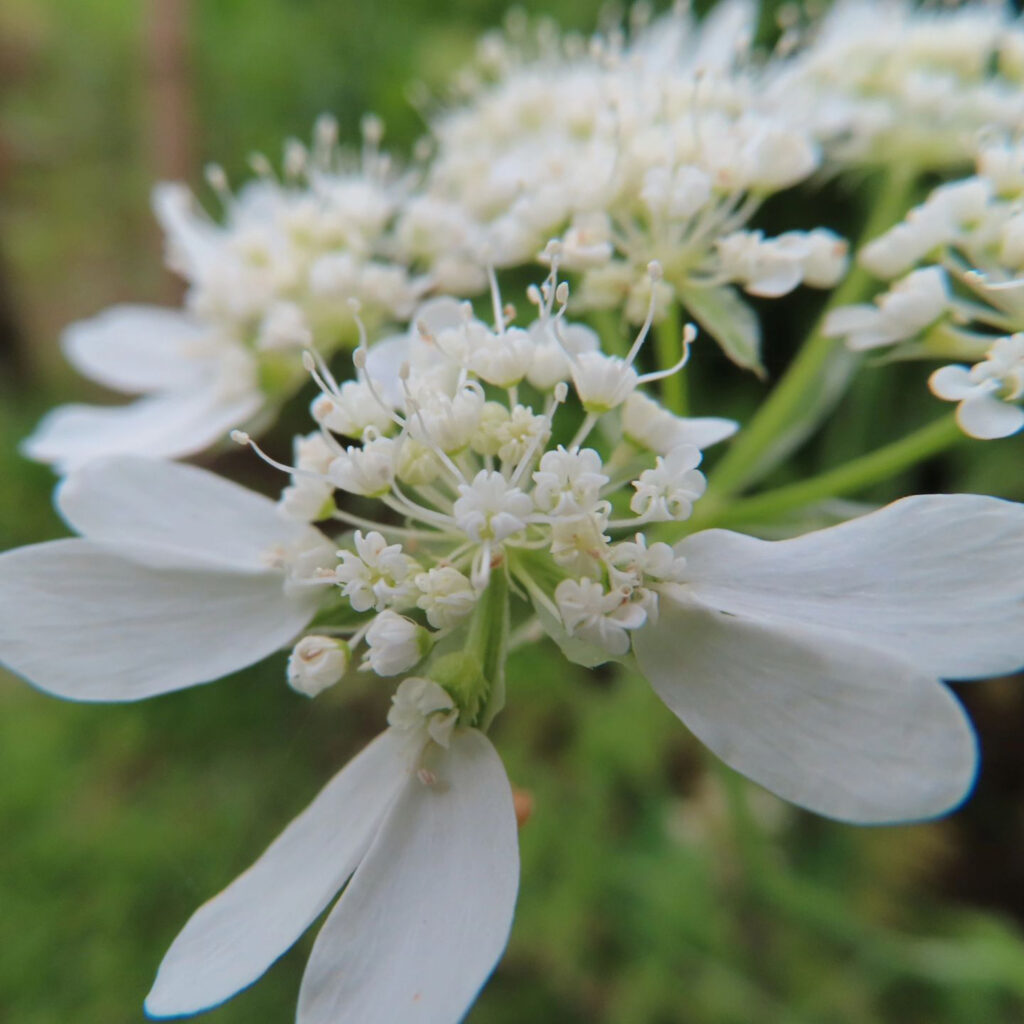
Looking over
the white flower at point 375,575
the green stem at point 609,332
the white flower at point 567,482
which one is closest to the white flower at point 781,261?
the green stem at point 609,332

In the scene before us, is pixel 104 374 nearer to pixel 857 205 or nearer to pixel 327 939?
pixel 327 939

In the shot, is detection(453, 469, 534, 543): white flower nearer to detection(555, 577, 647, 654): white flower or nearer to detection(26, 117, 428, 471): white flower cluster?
detection(555, 577, 647, 654): white flower

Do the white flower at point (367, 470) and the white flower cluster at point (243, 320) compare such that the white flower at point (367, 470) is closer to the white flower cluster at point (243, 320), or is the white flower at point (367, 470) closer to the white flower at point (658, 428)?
the white flower at point (658, 428)

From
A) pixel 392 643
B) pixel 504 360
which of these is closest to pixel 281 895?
pixel 392 643

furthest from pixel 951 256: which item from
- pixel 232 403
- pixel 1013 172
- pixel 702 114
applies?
pixel 232 403

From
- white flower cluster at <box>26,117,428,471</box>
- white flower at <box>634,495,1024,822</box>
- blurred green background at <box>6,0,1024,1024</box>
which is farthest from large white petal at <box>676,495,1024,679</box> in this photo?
blurred green background at <box>6,0,1024,1024</box>
